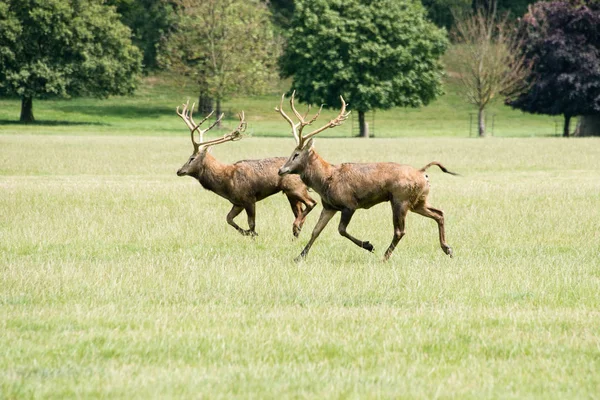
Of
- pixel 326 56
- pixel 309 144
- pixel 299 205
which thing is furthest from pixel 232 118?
pixel 309 144

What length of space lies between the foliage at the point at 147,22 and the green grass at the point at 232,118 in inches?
145

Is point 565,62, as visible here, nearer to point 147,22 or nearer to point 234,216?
point 147,22

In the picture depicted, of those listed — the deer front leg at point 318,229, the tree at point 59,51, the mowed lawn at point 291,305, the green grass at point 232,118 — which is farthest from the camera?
the green grass at point 232,118

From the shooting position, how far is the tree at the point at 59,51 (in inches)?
2516

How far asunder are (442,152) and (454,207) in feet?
72.6

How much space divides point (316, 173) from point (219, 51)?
5580cm

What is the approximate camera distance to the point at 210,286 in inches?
394

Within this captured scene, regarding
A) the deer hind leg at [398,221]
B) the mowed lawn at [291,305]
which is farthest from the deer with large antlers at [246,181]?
the deer hind leg at [398,221]

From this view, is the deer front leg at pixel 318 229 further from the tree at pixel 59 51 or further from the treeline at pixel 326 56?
the tree at pixel 59 51

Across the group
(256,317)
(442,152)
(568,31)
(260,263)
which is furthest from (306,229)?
(568,31)

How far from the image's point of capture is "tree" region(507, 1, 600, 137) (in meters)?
62.3

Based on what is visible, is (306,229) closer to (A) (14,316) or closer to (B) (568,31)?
(A) (14,316)

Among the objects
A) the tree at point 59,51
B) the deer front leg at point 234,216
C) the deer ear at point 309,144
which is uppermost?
the tree at point 59,51

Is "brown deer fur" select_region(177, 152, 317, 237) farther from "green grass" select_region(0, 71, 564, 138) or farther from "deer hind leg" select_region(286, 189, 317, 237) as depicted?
"green grass" select_region(0, 71, 564, 138)
